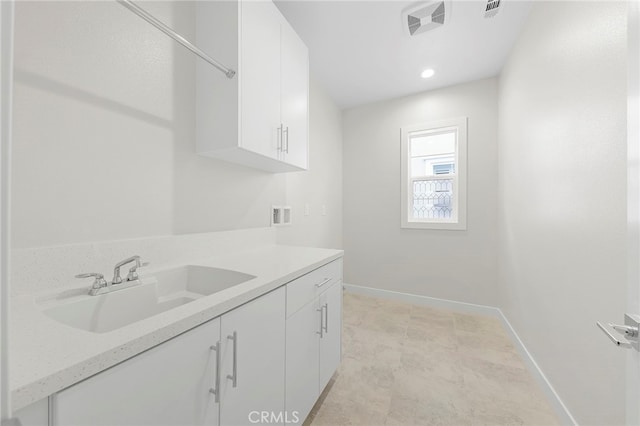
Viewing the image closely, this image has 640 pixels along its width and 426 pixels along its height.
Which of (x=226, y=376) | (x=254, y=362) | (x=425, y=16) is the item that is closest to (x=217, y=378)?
(x=226, y=376)

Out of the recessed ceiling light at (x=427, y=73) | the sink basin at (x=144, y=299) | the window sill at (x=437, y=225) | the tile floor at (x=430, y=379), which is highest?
the recessed ceiling light at (x=427, y=73)

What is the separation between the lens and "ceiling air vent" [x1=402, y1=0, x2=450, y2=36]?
169 centimetres

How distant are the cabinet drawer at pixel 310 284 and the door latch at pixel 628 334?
93 centimetres

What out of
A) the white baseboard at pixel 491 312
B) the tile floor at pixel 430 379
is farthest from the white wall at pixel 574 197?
the tile floor at pixel 430 379

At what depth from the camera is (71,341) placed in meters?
0.49

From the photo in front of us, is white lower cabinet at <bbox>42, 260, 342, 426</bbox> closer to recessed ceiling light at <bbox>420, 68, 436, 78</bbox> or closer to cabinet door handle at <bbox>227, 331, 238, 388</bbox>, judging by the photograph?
cabinet door handle at <bbox>227, 331, 238, 388</bbox>

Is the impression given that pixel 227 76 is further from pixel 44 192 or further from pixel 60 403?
pixel 60 403

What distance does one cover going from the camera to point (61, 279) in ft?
2.77

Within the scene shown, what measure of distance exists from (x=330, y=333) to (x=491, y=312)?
2.17 metres

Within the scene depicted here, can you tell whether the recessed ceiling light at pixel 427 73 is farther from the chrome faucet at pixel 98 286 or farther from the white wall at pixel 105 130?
the chrome faucet at pixel 98 286

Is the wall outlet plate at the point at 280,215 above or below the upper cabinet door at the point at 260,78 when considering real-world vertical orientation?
below

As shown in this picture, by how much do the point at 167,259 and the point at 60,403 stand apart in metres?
0.84

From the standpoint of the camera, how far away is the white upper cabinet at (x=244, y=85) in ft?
3.98
